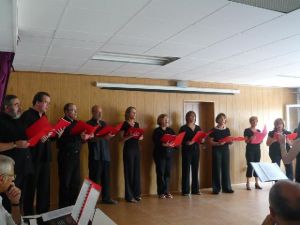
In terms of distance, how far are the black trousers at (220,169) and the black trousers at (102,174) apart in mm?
2070

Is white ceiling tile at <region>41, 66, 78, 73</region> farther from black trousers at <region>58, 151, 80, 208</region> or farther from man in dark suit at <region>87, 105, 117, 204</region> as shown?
black trousers at <region>58, 151, 80, 208</region>

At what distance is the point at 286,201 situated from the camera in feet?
A: 3.86

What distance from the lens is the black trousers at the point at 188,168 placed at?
18.8 feet

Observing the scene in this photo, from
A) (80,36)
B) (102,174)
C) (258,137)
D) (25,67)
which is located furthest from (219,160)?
(25,67)

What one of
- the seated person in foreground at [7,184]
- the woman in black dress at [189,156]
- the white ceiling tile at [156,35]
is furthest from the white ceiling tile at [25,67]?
the seated person in foreground at [7,184]

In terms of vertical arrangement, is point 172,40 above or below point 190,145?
above

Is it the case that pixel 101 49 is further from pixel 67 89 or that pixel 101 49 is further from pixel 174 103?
pixel 174 103

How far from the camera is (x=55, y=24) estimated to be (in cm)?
301

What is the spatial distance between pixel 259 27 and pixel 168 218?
267 centimetres

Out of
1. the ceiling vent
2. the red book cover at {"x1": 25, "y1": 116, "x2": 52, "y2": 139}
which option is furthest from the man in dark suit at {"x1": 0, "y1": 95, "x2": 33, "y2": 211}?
the ceiling vent

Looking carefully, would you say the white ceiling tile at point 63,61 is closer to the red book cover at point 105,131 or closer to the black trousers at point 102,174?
the red book cover at point 105,131

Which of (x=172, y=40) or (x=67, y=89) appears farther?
(x=67, y=89)

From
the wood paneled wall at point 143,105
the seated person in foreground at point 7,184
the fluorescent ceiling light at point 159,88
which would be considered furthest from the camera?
the fluorescent ceiling light at point 159,88

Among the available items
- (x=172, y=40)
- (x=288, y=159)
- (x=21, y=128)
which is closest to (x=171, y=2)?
(x=172, y=40)
